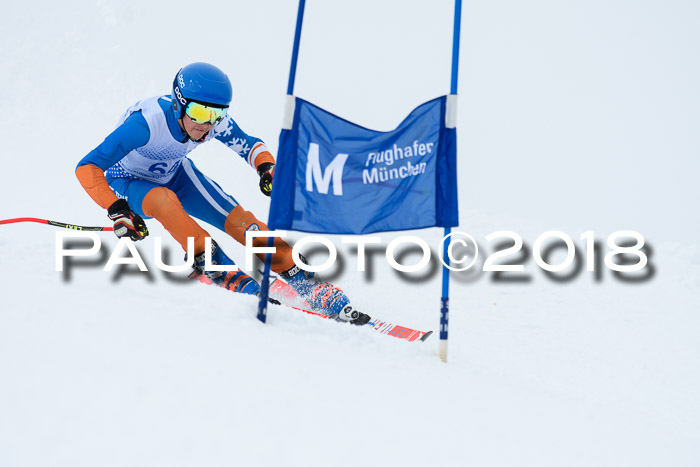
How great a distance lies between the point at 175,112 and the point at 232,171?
5.78 metres

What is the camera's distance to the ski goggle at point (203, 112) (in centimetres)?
430

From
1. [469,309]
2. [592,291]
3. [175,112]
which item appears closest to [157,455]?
[175,112]

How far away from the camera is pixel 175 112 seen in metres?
4.45

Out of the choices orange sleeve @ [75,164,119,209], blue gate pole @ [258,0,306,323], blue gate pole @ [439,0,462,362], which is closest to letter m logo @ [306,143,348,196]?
blue gate pole @ [258,0,306,323]

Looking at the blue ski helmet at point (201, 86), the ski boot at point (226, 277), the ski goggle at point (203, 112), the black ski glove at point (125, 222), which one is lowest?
the ski boot at point (226, 277)

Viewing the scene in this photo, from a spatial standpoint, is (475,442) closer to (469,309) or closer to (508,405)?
(508,405)

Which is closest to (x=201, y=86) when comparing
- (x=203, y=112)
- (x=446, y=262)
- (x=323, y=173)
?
(x=203, y=112)

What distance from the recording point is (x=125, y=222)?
4.07 metres

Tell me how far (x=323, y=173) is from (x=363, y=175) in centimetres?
24

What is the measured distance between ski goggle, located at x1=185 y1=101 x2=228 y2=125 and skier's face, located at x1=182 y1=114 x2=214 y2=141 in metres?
0.04

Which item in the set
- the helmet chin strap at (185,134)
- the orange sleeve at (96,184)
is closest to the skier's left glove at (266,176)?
the helmet chin strap at (185,134)

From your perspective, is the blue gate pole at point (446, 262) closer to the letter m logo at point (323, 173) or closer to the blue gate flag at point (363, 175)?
the blue gate flag at point (363, 175)

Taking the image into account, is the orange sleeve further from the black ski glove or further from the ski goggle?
the ski goggle

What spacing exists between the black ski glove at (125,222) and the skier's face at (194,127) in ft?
2.41
